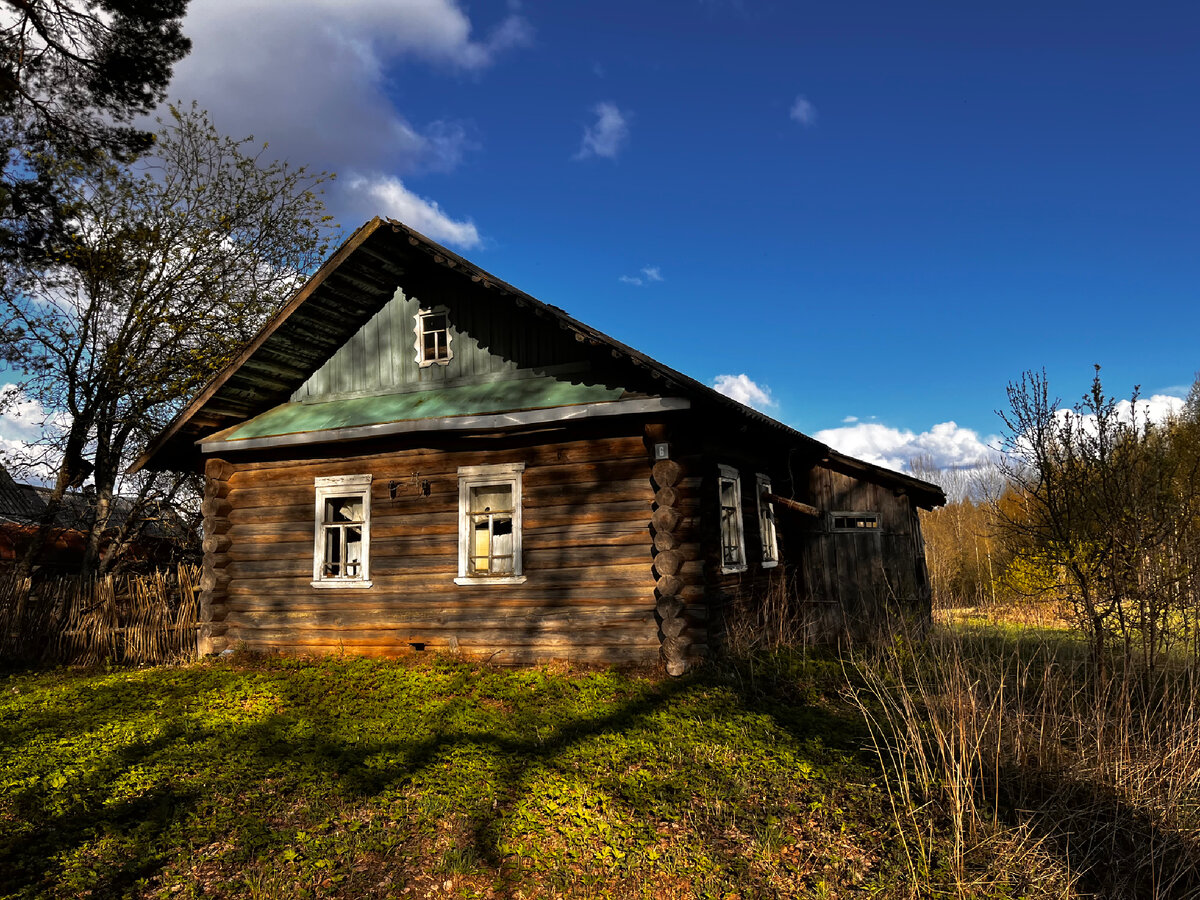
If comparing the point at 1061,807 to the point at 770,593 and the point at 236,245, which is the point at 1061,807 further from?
the point at 236,245

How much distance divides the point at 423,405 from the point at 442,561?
2.44 metres

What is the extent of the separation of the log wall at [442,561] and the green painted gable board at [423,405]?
1.90 feet

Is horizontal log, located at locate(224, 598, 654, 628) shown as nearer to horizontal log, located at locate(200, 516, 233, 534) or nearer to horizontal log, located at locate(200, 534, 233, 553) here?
horizontal log, located at locate(200, 534, 233, 553)

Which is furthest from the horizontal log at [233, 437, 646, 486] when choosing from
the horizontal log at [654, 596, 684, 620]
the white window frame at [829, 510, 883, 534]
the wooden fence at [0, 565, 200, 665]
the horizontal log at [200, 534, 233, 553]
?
the white window frame at [829, 510, 883, 534]

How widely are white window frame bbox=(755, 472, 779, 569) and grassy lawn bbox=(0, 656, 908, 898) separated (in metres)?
3.85

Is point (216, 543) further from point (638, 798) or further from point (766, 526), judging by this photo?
point (766, 526)

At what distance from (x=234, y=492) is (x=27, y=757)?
6.05 meters

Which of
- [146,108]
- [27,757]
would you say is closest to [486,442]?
[27,757]

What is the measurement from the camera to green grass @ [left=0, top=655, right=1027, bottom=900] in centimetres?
524

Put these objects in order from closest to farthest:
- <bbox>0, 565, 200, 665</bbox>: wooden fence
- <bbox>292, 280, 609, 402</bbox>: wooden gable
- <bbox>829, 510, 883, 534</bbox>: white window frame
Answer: <bbox>292, 280, 609, 402</bbox>: wooden gable < <bbox>0, 565, 200, 665</bbox>: wooden fence < <bbox>829, 510, 883, 534</bbox>: white window frame

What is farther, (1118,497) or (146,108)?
(146,108)

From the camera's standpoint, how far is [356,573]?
12.5 m

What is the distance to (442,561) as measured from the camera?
36.6ft

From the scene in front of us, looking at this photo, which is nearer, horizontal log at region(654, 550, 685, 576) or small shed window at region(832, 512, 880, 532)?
horizontal log at region(654, 550, 685, 576)
